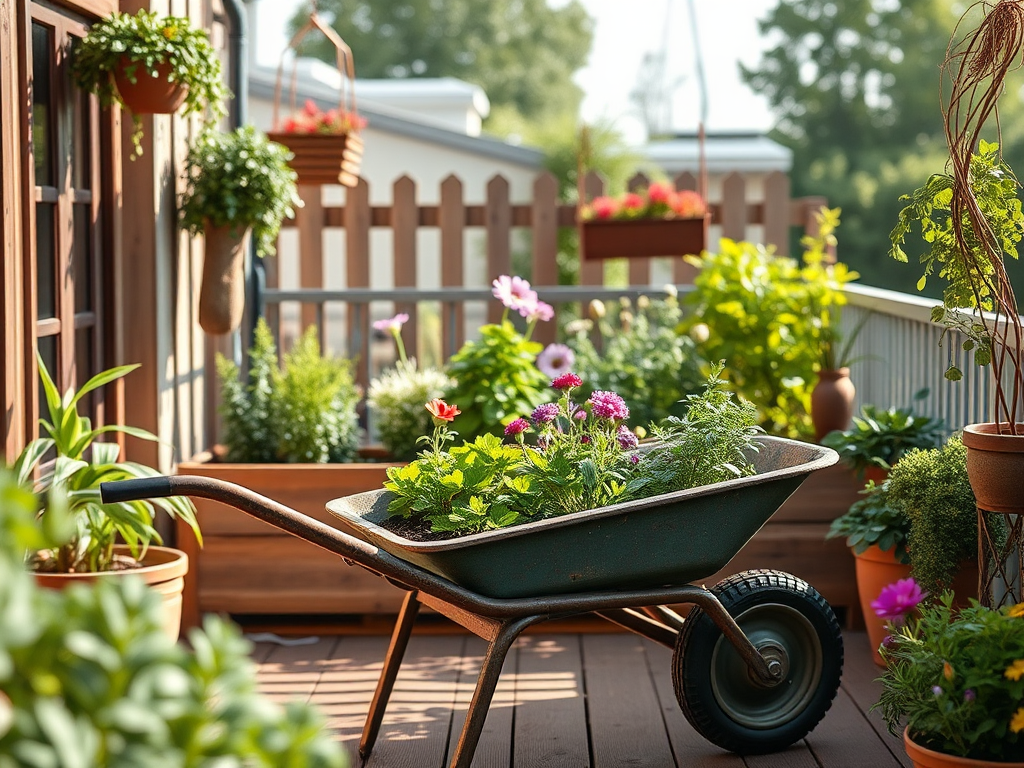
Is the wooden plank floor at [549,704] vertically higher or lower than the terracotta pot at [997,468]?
lower

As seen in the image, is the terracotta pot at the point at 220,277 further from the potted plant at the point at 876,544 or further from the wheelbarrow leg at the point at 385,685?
the potted plant at the point at 876,544

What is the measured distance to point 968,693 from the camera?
204 cm

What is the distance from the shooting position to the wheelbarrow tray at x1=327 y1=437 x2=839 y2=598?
2.21m

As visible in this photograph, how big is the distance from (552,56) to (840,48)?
10958mm

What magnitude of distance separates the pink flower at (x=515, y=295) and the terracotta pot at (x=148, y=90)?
43.3 inches

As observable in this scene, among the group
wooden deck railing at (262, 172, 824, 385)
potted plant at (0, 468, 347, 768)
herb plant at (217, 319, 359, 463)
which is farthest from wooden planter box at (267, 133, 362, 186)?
potted plant at (0, 468, 347, 768)

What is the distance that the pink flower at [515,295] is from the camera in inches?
145

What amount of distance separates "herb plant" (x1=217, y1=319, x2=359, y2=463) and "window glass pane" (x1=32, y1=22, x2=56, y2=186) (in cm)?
105

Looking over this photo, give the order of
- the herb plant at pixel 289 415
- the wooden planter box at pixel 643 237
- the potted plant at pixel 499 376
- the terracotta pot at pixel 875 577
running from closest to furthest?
the terracotta pot at pixel 875 577
the potted plant at pixel 499 376
the herb plant at pixel 289 415
the wooden planter box at pixel 643 237

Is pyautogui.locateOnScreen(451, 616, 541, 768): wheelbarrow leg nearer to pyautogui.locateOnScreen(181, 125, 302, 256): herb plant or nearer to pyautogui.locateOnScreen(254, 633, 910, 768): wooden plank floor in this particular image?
pyautogui.locateOnScreen(254, 633, 910, 768): wooden plank floor

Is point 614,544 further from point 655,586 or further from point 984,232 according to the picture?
point 984,232

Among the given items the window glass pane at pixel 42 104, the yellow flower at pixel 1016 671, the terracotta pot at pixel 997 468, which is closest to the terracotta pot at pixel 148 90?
the window glass pane at pixel 42 104

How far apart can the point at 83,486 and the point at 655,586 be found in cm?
138

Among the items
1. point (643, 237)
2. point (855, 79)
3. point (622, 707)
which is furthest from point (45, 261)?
point (855, 79)
